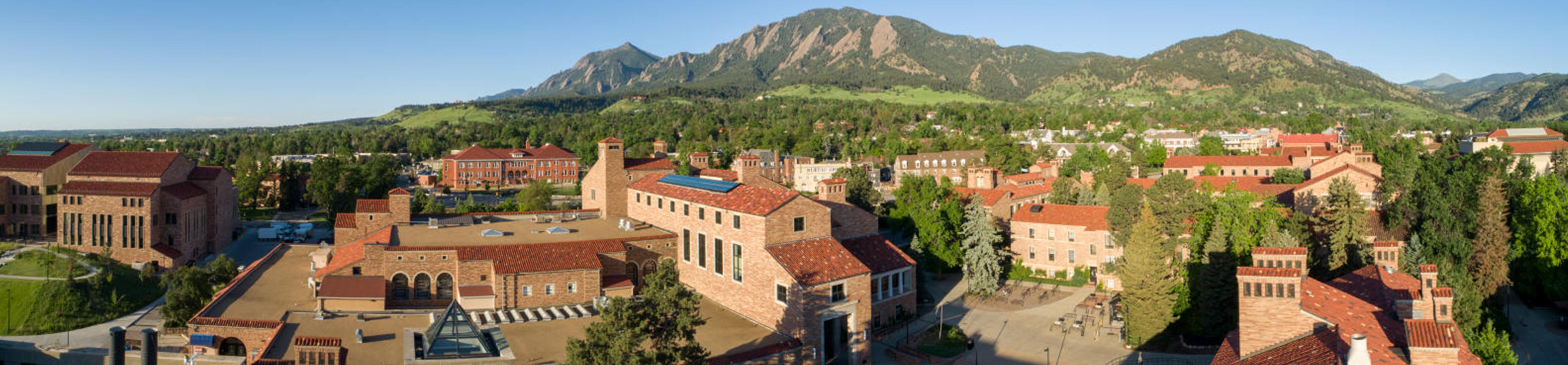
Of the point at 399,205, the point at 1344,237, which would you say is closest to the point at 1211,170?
the point at 1344,237

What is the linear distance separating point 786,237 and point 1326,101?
591 ft

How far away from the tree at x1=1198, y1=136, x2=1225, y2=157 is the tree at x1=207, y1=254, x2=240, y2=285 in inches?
3474

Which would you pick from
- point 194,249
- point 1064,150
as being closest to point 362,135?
point 194,249

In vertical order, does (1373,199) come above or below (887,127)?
below

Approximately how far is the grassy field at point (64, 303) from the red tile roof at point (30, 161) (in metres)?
15.2

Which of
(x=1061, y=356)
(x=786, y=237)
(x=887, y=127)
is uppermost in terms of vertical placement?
(x=887, y=127)

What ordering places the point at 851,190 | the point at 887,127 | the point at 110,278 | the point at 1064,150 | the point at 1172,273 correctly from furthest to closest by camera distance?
the point at 887,127
the point at 1064,150
the point at 851,190
the point at 110,278
the point at 1172,273

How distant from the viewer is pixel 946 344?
109ft

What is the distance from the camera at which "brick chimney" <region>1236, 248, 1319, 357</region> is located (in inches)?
704

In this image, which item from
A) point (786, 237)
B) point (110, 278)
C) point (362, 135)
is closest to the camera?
point (786, 237)

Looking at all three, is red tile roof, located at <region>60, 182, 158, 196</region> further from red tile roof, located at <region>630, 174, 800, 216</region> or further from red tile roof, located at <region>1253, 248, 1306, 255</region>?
red tile roof, located at <region>1253, 248, 1306, 255</region>

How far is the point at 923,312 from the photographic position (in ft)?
126

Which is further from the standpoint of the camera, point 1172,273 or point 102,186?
point 102,186

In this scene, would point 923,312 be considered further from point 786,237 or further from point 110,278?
point 110,278
